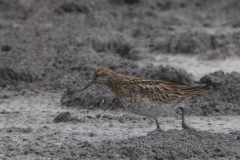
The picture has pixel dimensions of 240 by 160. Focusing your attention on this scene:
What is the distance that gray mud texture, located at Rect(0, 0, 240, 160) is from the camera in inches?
220

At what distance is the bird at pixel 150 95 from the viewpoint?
6141mm

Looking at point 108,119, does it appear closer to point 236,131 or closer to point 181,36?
point 236,131

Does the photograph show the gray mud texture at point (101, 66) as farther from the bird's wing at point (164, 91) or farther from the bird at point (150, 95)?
the bird's wing at point (164, 91)

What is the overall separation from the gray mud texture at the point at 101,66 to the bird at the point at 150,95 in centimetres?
42

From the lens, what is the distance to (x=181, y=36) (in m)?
12.1

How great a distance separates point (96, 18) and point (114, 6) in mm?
1864

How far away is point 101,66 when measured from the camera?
380 inches

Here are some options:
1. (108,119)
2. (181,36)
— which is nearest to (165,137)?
(108,119)

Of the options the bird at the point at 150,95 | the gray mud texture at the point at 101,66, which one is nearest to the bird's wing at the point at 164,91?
the bird at the point at 150,95

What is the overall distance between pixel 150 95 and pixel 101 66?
3.65 meters

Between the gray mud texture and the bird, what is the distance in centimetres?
42

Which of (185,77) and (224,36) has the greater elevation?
(224,36)

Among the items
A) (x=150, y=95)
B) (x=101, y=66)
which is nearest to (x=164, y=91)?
(x=150, y=95)

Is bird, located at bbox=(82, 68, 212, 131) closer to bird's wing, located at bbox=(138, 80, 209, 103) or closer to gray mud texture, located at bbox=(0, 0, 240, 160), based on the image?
bird's wing, located at bbox=(138, 80, 209, 103)
